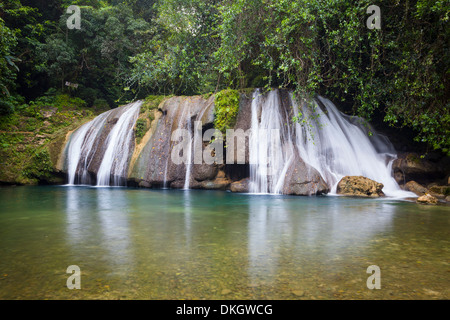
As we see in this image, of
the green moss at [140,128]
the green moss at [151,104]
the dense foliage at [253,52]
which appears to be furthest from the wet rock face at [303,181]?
the green moss at [151,104]

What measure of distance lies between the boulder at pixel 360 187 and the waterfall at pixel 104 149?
8.35m

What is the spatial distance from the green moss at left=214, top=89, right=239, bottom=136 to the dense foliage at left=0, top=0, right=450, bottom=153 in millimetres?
821

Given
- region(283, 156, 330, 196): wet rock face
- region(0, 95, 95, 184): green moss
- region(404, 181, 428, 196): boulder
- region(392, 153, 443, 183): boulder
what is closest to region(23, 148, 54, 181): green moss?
region(0, 95, 95, 184): green moss

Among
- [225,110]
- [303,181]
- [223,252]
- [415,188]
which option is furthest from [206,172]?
[223,252]

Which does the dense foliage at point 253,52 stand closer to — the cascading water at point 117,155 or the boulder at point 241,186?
the cascading water at point 117,155

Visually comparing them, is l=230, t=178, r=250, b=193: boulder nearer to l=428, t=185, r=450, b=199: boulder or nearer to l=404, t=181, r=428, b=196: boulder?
l=404, t=181, r=428, b=196: boulder

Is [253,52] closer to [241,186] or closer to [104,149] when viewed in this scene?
[241,186]

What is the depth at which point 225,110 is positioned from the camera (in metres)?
12.0

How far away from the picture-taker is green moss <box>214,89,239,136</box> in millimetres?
11992

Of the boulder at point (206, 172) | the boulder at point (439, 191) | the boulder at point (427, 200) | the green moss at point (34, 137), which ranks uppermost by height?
the green moss at point (34, 137)

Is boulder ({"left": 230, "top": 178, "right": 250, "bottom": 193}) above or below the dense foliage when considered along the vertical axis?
below

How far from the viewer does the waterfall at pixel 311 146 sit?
36.3ft

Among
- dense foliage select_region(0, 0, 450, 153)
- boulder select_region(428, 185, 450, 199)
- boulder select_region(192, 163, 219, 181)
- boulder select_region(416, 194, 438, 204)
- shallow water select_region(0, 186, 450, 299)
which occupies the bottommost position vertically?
shallow water select_region(0, 186, 450, 299)
